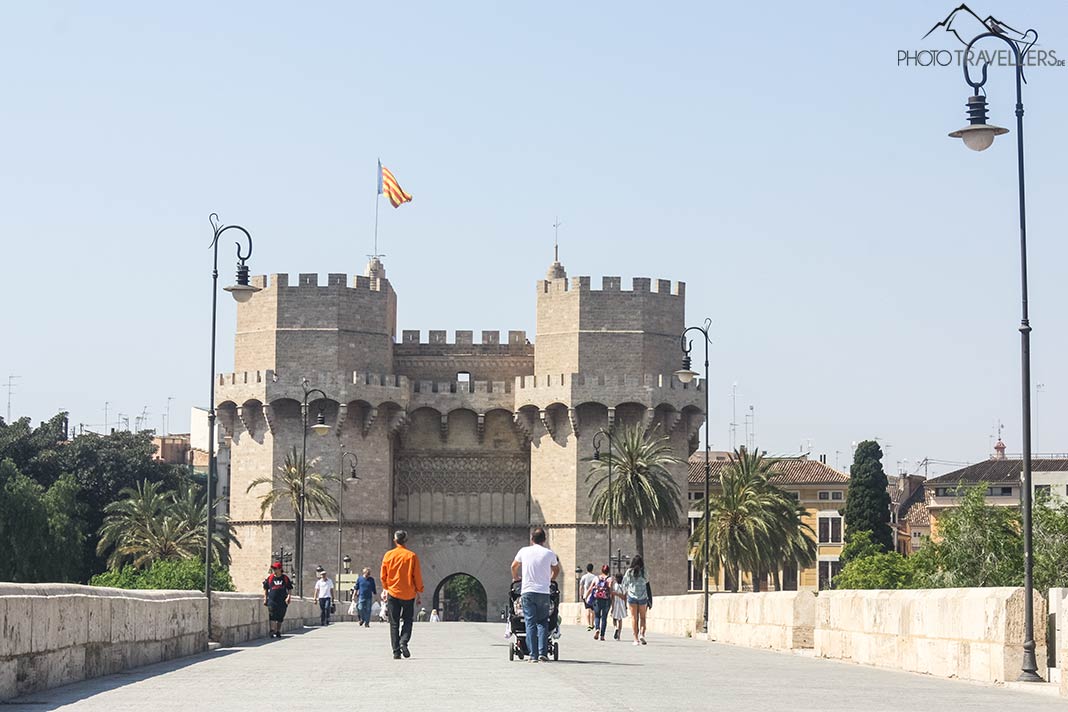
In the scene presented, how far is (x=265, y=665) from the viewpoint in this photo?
59.0ft

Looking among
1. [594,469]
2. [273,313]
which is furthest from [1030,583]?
[273,313]

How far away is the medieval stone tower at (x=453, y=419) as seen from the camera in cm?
7281

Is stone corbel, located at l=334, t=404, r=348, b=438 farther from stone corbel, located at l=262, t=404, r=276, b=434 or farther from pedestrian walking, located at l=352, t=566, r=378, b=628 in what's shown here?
pedestrian walking, located at l=352, t=566, r=378, b=628

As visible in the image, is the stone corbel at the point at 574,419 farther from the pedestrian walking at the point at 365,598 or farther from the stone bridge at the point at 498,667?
the stone bridge at the point at 498,667

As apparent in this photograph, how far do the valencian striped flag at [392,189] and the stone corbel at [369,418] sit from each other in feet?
30.2

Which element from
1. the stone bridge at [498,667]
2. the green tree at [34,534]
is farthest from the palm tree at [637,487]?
the stone bridge at [498,667]

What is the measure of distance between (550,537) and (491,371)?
8.42 metres

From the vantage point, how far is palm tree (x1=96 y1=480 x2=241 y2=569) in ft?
240

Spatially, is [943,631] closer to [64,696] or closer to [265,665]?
[265,665]

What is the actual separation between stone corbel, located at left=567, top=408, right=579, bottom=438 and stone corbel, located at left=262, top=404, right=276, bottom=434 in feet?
39.8

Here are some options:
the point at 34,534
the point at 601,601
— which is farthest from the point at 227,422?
the point at 601,601

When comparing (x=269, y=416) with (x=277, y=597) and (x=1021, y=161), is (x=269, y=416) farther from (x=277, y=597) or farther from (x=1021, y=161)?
(x=1021, y=161)

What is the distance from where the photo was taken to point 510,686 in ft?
44.8

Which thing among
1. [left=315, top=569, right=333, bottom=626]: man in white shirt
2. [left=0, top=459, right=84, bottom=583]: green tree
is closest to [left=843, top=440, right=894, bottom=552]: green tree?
[left=0, top=459, right=84, bottom=583]: green tree
